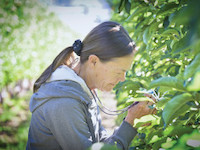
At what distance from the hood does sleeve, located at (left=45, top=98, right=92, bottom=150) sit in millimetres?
46

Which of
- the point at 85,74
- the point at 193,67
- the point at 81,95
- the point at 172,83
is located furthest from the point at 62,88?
the point at 193,67

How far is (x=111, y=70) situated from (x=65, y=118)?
39 cm

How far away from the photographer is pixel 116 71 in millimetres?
1443

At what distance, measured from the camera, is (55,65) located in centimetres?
155

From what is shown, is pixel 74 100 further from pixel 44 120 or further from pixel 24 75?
pixel 24 75

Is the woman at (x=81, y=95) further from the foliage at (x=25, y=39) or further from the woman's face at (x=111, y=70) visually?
the foliage at (x=25, y=39)

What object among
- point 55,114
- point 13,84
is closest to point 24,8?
point 13,84

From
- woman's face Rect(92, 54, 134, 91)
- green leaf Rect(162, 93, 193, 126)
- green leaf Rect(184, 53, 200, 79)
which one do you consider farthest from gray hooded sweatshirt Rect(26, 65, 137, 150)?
green leaf Rect(184, 53, 200, 79)

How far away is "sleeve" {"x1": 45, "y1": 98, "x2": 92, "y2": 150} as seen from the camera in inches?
47.9

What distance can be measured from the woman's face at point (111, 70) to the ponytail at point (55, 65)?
9.0 inches

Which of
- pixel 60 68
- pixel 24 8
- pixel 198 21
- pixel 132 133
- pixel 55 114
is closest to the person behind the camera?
pixel 198 21

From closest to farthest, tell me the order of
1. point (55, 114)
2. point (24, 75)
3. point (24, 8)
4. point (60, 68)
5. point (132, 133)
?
point (55, 114)
point (132, 133)
point (60, 68)
point (24, 75)
point (24, 8)

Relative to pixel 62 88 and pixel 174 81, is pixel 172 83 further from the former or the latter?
pixel 62 88

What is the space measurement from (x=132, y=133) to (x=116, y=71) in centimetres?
35
